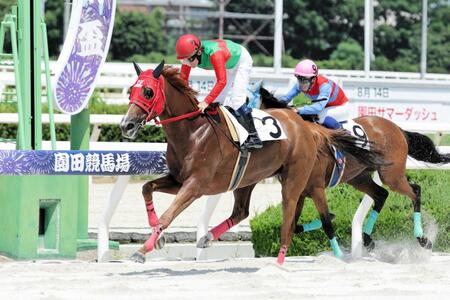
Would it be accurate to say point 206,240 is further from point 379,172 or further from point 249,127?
point 379,172

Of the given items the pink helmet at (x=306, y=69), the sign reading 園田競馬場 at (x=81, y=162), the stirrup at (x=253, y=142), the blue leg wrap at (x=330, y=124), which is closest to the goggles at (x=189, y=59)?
the stirrup at (x=253, y=142)

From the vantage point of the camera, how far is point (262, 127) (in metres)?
7.39

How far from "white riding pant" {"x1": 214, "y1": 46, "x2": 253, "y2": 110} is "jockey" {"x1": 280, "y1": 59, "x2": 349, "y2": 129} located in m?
0.61

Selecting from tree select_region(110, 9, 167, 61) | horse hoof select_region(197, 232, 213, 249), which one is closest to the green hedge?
horse hoof select_region(197, 232, 213, 249)

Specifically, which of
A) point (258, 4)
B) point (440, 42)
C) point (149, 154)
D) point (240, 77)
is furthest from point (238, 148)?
point (258, 4)

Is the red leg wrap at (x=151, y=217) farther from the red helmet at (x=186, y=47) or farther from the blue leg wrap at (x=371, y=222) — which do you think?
the blue leg wrap at (x=371, y=222)

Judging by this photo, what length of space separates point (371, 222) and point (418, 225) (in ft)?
1.35

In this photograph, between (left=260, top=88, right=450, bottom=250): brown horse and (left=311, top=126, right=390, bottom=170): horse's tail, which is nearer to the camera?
(left=311, top=126, right=390, bottom=170): horse's tail

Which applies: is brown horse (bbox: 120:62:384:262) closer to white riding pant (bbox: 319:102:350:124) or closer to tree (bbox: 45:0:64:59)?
white riding pant (bbox: 319:102:350:124)

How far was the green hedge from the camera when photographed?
888 centimetres

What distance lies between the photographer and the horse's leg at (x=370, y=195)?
8516 mm

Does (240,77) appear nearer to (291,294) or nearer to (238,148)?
(238,148)

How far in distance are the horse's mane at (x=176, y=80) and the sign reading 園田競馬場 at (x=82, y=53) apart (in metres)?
1.30

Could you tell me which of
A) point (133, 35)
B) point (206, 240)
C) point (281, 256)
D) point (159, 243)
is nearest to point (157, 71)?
point (159, 243)
